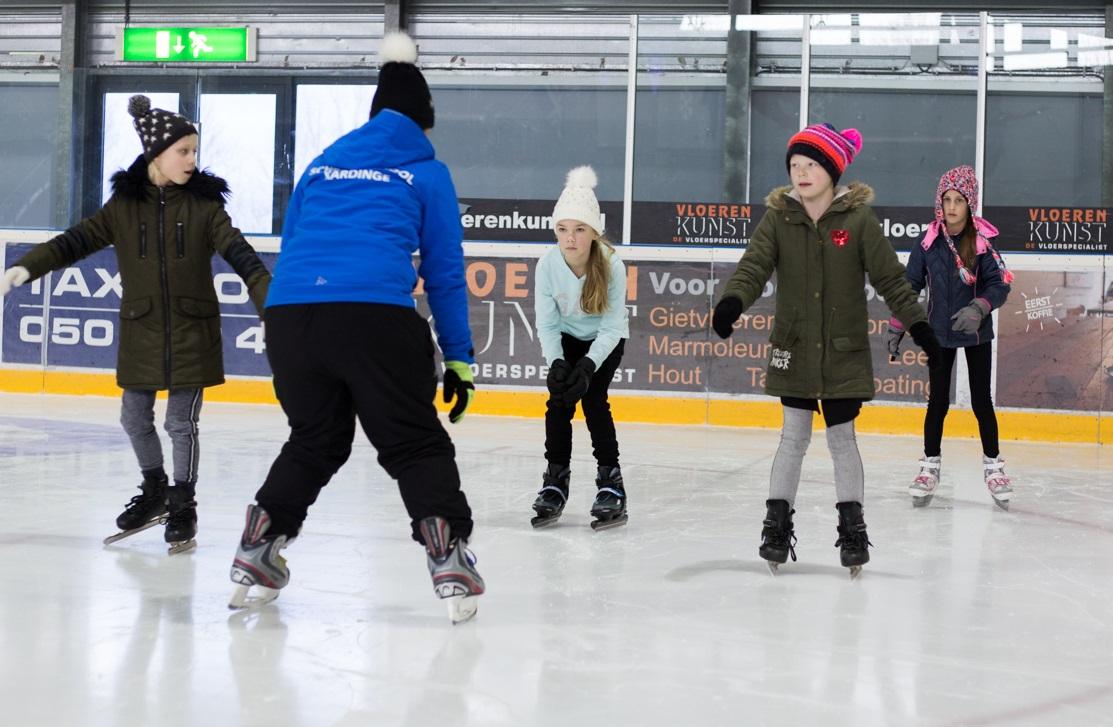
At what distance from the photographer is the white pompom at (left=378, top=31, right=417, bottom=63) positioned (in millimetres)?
2656

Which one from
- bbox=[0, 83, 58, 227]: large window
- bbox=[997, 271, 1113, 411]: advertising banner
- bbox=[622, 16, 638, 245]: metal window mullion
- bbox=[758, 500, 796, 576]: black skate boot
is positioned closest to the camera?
bbox=[758, 500, 796, 576]: black skate boot

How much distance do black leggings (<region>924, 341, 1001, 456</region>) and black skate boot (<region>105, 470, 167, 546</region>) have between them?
8.64 feet

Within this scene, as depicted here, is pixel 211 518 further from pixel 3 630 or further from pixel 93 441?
pixel 93 441

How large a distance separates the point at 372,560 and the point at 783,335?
119 cm

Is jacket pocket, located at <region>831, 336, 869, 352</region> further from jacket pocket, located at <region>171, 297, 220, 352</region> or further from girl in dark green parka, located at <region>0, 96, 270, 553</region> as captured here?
jacket pocket, located at <region>171, 297, 220, 352</region>

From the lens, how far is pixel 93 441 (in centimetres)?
578

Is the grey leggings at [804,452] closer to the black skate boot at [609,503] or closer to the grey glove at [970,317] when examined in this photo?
the black skate boot at [609,503]

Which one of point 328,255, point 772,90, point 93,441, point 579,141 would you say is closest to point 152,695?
point 328,255

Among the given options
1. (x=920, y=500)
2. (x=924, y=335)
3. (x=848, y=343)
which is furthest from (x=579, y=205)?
(x=920, y=500)

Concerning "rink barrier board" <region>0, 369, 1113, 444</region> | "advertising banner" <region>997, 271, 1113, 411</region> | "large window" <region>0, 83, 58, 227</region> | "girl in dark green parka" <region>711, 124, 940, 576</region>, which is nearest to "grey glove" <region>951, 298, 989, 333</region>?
"girl in dark green parka" <region>711, 124, 940, 576</region>

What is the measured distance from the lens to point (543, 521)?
388 centimetres

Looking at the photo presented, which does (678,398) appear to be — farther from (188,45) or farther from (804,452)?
(188,45)

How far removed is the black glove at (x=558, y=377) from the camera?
370 centimetres

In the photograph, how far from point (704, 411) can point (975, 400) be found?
308 cm
